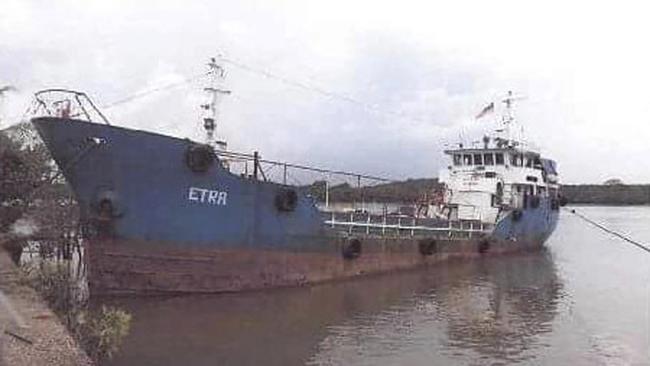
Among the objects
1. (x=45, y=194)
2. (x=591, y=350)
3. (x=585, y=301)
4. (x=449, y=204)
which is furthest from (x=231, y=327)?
(x=449, y=204)

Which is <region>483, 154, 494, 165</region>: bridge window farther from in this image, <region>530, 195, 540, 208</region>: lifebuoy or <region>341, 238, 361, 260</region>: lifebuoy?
<region>341, 238, 361, 260</region>: lifebuoy

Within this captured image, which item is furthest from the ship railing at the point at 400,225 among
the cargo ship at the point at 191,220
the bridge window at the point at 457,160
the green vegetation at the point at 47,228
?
the green vegetation at the point at 47,228

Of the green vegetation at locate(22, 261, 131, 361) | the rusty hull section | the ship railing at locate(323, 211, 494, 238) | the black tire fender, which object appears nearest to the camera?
the green vegetation at locate(22, 261, 131, 361)

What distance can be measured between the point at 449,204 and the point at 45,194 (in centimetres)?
1641

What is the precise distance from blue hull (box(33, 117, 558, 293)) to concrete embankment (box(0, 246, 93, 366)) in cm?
583

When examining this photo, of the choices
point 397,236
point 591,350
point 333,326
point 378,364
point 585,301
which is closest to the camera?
point 378,364

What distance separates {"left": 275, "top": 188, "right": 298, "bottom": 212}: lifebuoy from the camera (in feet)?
57.4

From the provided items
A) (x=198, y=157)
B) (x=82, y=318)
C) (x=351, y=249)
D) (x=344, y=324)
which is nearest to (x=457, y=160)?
(x=351, y=249)

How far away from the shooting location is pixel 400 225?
884 inches

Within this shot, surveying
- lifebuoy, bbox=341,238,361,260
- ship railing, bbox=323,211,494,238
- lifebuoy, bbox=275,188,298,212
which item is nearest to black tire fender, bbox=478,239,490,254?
ship railing, bbox=323,211,494,238

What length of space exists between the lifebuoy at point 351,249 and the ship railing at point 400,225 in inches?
17.7

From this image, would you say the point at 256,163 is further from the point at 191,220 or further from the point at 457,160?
the point at 457,160

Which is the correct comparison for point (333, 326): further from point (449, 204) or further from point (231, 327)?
point (449, 204)

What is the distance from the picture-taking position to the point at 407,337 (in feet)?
43.6
